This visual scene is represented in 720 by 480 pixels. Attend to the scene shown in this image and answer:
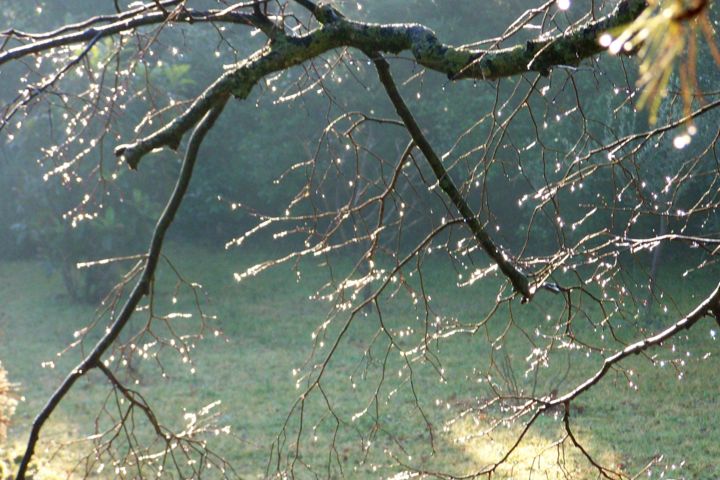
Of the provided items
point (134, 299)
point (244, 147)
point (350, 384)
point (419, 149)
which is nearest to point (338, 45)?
point (419, 149)

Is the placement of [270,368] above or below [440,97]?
below

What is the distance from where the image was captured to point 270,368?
40.1 ft

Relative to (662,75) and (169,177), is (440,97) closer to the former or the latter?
(169,177)

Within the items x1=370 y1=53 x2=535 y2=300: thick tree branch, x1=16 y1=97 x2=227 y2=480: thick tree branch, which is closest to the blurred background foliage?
x1=370 y1=53 x2=535 y2=300: thick tree branch

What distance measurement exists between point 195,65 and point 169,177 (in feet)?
7.78

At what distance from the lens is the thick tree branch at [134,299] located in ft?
10.3

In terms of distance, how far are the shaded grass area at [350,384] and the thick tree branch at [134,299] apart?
7.55ft

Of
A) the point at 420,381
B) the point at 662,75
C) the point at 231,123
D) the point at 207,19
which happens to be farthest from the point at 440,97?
the point at 662,75

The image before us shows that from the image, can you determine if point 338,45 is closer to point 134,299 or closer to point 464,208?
point 464,208

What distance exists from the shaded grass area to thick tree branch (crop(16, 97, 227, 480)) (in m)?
2.30

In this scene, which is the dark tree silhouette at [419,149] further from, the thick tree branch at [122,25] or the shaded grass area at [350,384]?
the shaded grass area at [350,384]

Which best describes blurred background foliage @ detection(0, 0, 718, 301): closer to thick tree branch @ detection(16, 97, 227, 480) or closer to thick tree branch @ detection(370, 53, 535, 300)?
thick tree branch @ detection(370, 53, 535, 300)

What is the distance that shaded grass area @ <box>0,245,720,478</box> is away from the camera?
27.3 feet

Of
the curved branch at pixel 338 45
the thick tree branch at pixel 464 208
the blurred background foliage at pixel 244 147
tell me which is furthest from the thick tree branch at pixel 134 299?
the blurred background foliage at pixel 244 147
